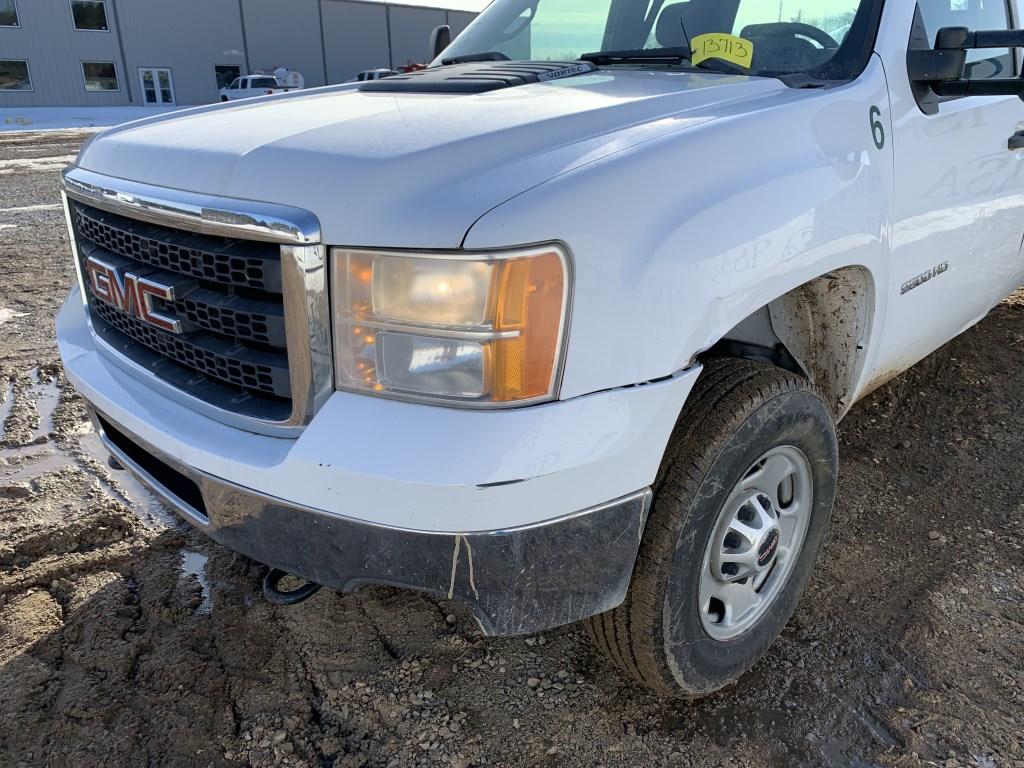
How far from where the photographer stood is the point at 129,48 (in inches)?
1252

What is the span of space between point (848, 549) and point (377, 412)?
1.99m

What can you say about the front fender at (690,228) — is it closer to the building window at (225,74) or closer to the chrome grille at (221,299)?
the chrome grille at (221,299)

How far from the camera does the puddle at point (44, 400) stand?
364cm

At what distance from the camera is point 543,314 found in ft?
4.84

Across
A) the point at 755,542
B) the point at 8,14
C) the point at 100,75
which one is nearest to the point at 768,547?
the point at 755,542

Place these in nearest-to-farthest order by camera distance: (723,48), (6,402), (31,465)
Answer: (723,48)
(31,465)
(6,402)

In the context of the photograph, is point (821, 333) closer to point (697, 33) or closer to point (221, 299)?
point (697, 33)

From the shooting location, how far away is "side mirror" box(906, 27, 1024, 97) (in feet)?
7.15

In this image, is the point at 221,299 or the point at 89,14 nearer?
the point at 221,299

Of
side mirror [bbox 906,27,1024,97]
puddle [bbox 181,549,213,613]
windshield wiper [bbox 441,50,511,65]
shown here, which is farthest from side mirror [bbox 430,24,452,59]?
→ puddle [bbox 181,549,213,613]

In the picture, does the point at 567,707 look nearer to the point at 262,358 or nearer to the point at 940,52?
the point at 262,358

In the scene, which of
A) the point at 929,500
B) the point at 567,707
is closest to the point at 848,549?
the point at 929,500

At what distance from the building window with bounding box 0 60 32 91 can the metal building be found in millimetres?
37

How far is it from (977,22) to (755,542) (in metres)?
2.37
